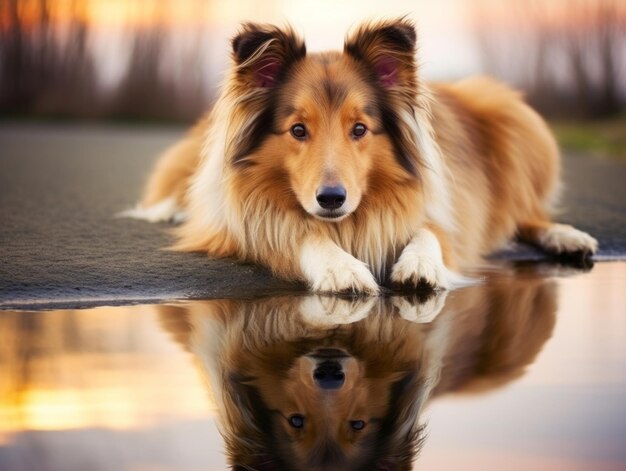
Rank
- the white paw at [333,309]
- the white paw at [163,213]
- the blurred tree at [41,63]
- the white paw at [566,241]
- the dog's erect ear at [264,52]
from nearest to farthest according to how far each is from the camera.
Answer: the white paw at [333,309], the dog's erect ear at [264,52], the white paw at [566,241], the white paw at [163,213], the blurred tree at [41,63]

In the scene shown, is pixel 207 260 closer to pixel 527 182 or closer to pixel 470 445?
pixel 527 182

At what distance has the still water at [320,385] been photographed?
7.29ft

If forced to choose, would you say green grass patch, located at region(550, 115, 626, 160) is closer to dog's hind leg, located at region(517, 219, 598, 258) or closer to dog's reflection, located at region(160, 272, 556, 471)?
dog's hind leg, located at region(517, 219, 598, 258)

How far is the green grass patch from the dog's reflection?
7714 millimetres

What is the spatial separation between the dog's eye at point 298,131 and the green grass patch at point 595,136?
25.1 ft

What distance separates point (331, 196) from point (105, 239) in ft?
5.42

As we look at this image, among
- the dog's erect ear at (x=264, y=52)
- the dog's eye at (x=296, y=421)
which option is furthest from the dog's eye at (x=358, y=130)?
the dog's eye at (x=296, y=421)

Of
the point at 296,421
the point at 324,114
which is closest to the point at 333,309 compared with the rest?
the point at 324,114

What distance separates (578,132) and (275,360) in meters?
10.4

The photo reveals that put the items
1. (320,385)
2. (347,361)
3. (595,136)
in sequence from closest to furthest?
1. (320,385)
2. (347,361)
3. (595,136)

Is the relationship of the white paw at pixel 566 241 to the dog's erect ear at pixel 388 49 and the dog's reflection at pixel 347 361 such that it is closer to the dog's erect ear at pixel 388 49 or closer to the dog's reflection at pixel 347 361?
the dog's reflection at pixel 347 361

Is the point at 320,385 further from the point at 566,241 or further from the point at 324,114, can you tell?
the point at 566,241

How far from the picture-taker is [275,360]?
118 inches

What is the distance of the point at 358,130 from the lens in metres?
4.05
